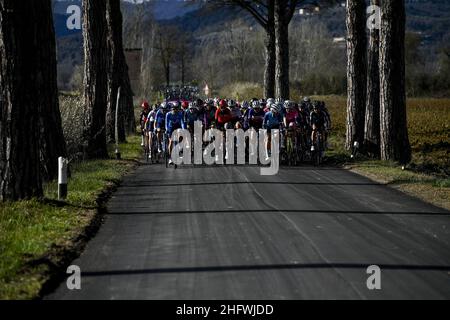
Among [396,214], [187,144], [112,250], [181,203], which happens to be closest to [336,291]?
[112,250]

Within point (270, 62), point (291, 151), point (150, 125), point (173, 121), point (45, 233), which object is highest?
point (270, 62)

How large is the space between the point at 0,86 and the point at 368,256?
7.19 meters

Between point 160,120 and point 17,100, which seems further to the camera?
point 160,120

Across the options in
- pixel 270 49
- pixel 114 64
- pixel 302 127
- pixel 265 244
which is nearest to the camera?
pixel 265 244

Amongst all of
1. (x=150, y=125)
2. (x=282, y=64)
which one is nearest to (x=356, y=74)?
(x=150, y=125)

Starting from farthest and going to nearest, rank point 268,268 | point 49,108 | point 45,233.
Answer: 1. point 49,108
2. point 45,233
3. point 268,268

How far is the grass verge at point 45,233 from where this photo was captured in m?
9.11

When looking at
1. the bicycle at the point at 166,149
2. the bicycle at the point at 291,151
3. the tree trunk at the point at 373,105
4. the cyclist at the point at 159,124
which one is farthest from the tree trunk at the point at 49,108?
the tree trunk at the point at 373,105

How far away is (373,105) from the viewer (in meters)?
25.0

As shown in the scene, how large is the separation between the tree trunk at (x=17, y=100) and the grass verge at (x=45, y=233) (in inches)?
18.2

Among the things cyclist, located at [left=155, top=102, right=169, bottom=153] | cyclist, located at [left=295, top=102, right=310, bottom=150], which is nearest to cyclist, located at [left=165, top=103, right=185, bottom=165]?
cyclist, located at [left=155, top=102, right=169, bottom=153]

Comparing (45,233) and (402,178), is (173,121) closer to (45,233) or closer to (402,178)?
(402,178)

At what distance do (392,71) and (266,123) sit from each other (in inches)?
150

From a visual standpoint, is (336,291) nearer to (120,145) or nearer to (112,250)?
(112,250)
